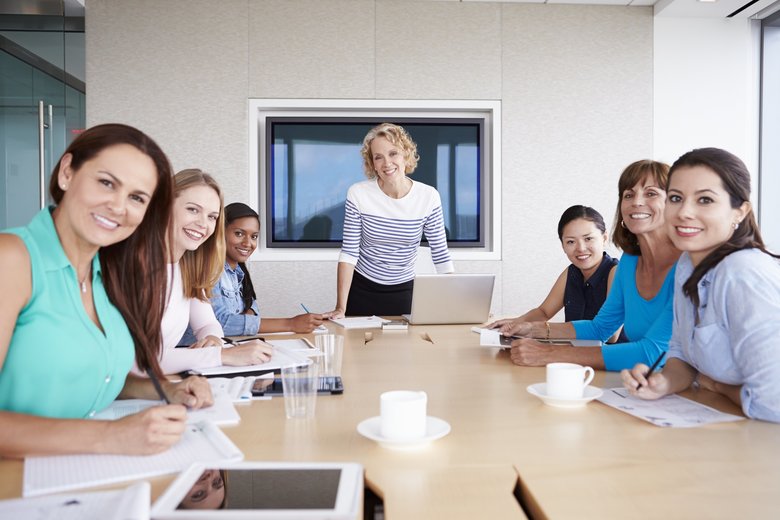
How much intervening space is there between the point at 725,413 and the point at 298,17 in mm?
3742

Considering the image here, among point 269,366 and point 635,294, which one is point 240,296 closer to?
point 269,366

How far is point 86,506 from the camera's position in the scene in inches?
30.8

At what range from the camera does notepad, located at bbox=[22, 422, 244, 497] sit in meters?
0.85

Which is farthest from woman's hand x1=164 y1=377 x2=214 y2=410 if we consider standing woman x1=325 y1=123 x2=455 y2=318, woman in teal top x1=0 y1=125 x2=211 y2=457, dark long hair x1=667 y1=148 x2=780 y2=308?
standing woman x1=325 y1=123 x2=455 y2=318

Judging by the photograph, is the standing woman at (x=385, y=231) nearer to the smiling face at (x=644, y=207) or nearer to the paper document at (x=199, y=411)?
the smiling face at (x=644, y=207)

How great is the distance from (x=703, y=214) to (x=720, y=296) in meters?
0.21

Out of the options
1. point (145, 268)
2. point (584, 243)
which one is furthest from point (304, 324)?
point (584, 243)

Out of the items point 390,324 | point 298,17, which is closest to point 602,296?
point 390,324

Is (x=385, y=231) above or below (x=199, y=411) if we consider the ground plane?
above

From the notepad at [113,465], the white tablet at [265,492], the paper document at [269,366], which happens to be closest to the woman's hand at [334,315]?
the paper document at [269,366]

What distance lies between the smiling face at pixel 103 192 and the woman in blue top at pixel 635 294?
3.59 ft

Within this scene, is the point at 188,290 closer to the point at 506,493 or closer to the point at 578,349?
the point at 578,349

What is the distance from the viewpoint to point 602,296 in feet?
8.59

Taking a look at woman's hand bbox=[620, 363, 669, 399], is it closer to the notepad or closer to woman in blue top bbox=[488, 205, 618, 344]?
the notepad
